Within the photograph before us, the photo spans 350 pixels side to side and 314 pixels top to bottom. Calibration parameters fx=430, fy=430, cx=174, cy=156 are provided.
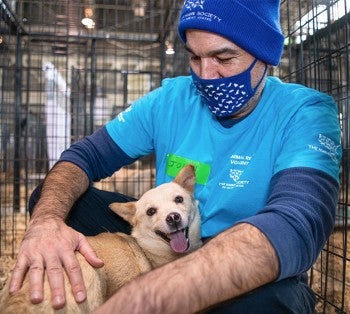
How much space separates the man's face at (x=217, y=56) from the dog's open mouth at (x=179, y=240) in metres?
0.86

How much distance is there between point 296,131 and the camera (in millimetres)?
1528

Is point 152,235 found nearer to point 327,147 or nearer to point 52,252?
point 52,252

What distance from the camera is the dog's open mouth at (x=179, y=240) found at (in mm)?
2145

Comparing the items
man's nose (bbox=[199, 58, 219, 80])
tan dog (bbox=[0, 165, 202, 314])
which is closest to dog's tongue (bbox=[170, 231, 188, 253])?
tan dog (bbox=[0, 165, 202, 314])

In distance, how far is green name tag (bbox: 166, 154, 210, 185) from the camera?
194 cm

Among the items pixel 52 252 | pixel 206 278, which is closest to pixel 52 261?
pixel 52 252

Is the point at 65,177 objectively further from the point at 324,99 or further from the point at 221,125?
the point at 324,99

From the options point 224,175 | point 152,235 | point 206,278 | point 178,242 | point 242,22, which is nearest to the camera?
point 206,278

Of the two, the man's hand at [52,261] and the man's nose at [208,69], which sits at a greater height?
→ the man's nose at [208,69]

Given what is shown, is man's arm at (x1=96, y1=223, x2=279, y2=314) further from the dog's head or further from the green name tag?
the dog's head

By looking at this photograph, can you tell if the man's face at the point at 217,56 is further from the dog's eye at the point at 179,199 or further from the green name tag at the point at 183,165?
the dog's eye at the point at 179,199

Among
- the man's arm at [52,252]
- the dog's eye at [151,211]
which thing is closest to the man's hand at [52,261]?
the man's arm at [52,252]

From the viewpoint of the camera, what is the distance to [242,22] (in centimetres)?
169

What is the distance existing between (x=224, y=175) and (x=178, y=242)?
554 millimetres
